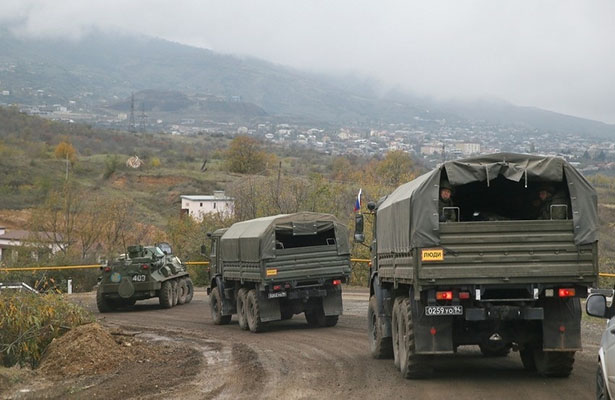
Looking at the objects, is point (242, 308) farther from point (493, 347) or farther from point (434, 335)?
point (434, 335)

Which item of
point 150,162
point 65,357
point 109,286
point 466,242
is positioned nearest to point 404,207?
point 466,242

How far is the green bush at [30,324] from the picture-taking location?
58.7 ft

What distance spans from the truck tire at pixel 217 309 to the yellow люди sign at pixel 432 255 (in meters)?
14.7

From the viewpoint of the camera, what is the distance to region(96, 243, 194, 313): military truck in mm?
34000

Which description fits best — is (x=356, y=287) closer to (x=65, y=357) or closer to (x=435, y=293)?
Result: (x=65, y=357)

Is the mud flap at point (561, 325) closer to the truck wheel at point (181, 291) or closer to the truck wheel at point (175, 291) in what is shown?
the truck wheel at point (175, 291)

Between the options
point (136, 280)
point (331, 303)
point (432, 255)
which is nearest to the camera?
point (432, 255)

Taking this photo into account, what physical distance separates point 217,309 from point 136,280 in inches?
270

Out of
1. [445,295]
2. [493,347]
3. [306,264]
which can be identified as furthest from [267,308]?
[445,295]

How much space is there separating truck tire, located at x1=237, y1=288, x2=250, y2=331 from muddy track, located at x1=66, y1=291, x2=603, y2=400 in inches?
19.9

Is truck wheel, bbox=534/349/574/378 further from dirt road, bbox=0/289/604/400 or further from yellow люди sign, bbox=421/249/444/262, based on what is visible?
yellow люди sign, bbox=421/249/444/262

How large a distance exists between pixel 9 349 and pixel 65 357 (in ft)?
3.93

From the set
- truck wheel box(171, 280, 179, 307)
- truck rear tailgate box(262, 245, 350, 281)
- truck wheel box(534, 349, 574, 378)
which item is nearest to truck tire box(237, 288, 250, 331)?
truck rear tailgate box(262, 245, 350, 281)

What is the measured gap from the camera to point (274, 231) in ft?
77.9
